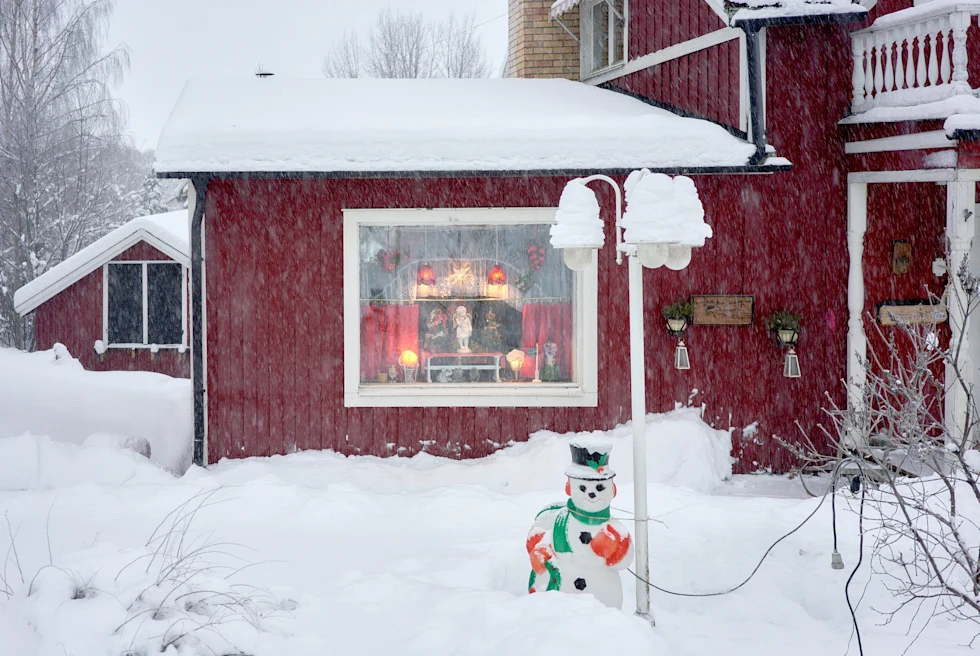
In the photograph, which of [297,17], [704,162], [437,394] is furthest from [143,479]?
[297,17]

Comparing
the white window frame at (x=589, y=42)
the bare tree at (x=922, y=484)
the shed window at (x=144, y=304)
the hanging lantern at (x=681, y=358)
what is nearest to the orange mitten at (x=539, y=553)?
the bare tree at (x=922, y=484)

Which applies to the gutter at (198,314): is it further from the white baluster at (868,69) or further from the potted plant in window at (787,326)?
the white baluster at (868,69)

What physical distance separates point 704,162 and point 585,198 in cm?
317

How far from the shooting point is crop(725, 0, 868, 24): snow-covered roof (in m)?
7.73

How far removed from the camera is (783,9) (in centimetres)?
777

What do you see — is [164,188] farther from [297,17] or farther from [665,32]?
[297,17]

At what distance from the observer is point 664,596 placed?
5.49m

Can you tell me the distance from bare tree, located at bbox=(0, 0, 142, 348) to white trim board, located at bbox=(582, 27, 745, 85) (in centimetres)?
1414

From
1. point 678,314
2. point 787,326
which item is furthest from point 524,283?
point 787,326

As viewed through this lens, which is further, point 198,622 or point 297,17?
point 297,17

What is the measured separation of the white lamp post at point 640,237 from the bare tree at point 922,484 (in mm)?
834

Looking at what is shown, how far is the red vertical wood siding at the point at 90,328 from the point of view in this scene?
16.9 meters

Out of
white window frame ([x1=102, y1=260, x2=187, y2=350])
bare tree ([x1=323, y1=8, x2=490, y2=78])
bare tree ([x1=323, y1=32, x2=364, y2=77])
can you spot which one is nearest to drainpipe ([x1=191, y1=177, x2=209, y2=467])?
white window frame ([x1=102, y1=260, x2=187, y2=350])

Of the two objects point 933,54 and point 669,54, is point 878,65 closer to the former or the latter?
point 933,54
